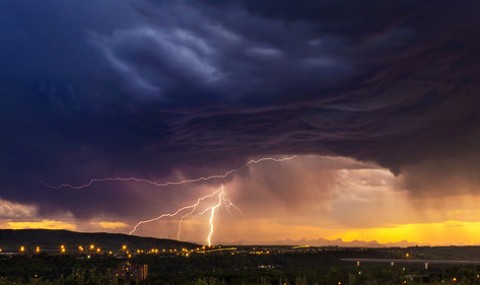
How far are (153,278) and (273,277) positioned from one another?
33.3m

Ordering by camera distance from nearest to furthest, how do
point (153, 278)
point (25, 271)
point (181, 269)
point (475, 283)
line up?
point (475, 283), point (153, 278), point (25, 271), point (181, 269)

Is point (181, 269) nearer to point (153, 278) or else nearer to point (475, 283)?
point (153, 278)

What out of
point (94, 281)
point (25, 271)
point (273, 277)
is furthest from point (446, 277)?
point (25, 271)

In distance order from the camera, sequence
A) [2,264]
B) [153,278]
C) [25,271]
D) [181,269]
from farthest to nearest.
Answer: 1. [181,269]
2. [2,264]
3. [25,271]
4. [153,278]

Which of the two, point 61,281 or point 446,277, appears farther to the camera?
point 446,277

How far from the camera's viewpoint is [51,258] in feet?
656

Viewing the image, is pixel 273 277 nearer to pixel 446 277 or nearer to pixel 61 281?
pixel 446 277

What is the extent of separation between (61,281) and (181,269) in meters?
80.1

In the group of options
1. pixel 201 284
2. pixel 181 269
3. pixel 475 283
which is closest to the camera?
pixel 201 284

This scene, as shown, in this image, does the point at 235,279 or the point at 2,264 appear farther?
the point at 2,264

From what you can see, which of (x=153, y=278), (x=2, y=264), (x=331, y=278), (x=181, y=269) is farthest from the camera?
(x=181, y=269)

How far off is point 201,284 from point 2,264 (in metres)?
98.7

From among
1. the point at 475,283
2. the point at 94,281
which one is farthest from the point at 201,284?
the point at 475,283

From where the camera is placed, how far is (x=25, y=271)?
165625 millimetres
